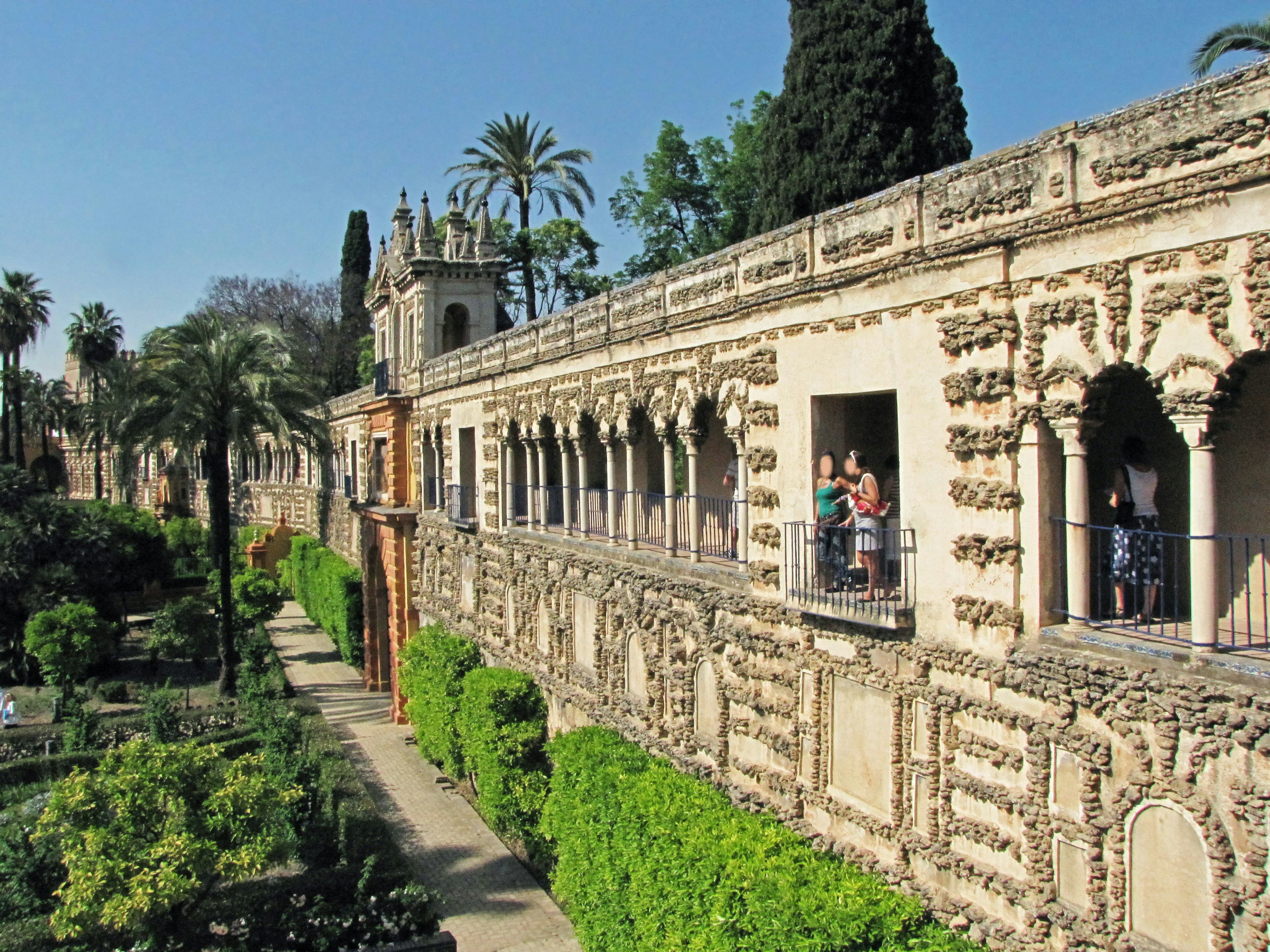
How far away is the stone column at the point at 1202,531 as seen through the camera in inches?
273

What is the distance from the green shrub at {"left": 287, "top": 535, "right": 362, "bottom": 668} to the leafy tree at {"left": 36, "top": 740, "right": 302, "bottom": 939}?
66.6 feet

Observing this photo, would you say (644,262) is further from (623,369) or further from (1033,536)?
(1033,536)

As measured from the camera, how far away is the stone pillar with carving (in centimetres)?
694

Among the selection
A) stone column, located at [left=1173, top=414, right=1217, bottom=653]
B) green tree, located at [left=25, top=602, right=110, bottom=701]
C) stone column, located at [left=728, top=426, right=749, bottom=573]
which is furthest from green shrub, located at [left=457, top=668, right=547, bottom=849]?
green tree, located at [left=25, top=602, right=110, bottom=701]

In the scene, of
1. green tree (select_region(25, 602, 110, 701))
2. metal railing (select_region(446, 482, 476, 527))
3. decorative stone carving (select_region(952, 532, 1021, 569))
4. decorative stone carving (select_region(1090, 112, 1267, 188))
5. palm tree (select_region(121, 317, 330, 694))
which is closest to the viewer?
decorative stone carving (select_region(1090, 112, 1267, 188))

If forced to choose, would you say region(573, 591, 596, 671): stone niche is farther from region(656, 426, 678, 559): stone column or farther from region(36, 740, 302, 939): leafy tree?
region(36, 740, 302, 939): leafy tree

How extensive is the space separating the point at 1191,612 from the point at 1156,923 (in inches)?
87.7

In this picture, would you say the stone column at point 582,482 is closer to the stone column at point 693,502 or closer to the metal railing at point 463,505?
the stone column at point 693,502

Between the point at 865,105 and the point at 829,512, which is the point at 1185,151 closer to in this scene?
the point at 829,512

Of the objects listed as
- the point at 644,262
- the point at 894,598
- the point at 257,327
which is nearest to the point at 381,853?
the point at 894,598

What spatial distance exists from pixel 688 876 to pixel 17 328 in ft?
199

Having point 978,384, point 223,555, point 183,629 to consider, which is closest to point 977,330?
point 978,384

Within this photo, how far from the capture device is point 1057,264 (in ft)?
25.9

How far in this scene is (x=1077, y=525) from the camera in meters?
7.98
